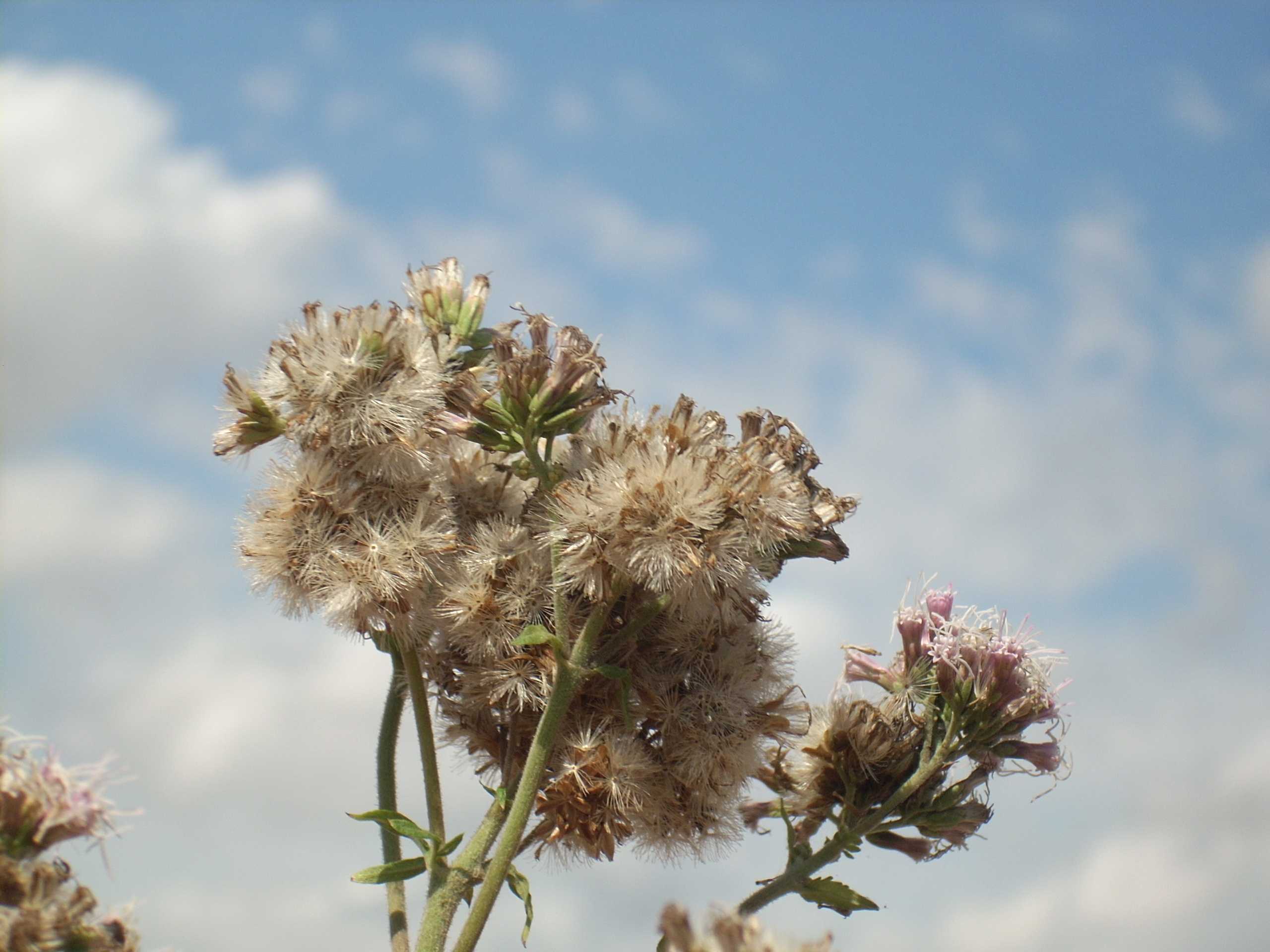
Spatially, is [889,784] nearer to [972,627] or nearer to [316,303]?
[972,627]

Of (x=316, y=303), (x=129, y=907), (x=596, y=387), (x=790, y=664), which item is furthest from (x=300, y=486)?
(x=790, y=664)

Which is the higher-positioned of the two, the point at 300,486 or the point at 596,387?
the point at 596,387

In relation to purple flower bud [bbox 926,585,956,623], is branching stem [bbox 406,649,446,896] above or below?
below

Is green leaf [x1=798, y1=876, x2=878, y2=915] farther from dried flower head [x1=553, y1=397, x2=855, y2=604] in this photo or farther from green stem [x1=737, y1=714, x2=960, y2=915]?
dried flower head [x1=553, y1=397, x2=855, y2=604]

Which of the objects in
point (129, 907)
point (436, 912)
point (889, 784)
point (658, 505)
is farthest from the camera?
point (889, 784)

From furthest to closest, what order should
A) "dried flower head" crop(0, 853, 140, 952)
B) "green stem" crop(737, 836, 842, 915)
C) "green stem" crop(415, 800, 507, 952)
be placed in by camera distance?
"green stem" crop(737, 836, 842, 915), "green stem" crop(415, 800, 507, 952), "dried flower head" crop(0, 853, 140, 952)

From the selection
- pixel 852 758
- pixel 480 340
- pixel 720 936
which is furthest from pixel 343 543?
pixel 852 758

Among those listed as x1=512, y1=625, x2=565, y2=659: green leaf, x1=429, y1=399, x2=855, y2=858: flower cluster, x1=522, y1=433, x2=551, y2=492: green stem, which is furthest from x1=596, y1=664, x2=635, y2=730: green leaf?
x1=522, y1=433, x2=551, y2=492: green stem

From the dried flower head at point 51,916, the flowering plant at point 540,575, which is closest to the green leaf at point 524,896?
the flowering plant at point 540,575
